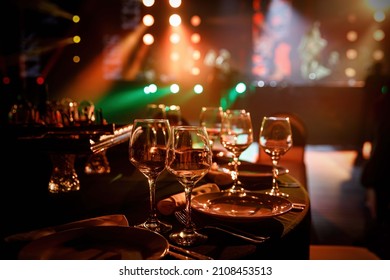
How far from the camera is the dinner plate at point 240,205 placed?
95cm

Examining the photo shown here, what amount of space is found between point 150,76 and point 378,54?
9.21 metres

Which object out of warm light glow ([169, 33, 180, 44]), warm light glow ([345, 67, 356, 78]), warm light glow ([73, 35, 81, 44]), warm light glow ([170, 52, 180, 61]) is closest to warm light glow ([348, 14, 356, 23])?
warm light glow ([345, 67, 356, 78])

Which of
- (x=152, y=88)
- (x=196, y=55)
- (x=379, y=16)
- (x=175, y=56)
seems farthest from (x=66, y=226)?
(x=379, y=16)

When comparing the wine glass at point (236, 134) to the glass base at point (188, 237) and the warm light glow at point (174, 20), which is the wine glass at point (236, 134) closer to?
the glass base at point (188, 237)

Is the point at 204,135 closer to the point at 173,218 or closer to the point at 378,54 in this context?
the point at 173,218

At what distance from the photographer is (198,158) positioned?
90 centimetres

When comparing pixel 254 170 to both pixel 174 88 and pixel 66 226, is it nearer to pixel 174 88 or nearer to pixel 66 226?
pixel 66 226

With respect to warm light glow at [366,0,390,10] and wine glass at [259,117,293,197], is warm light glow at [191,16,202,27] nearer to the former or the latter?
warm light glow at [366,0,390,10]

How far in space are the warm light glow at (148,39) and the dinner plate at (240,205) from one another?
9194 mm

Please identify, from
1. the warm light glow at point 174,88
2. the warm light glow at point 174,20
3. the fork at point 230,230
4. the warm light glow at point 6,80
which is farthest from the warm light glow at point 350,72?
the fork at point 230,230

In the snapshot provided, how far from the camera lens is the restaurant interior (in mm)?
1139

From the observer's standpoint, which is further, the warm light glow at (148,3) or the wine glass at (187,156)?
the warm light glow at (148,3)

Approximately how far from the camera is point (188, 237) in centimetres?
85

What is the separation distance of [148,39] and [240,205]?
9268 millimetres
